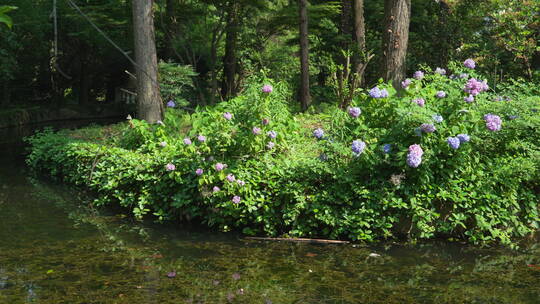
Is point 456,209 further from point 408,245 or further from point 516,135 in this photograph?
point 516,135

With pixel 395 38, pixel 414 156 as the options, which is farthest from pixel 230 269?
pixel 395 38

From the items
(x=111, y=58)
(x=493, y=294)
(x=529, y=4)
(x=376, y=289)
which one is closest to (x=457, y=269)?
(x=493, y=294)

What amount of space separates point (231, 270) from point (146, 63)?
253 inches

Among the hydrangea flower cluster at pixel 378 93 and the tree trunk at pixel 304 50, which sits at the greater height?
the tree trunk at pixel 304 50

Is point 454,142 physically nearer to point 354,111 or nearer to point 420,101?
point 420,101

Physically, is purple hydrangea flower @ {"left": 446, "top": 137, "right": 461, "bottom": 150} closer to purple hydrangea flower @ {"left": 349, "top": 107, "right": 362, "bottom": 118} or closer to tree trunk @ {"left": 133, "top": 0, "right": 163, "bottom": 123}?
purple hydrangea flower @ {"left": 349, "top": 107, "right": 362, "bottom": 118}

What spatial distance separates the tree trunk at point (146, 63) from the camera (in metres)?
10.0

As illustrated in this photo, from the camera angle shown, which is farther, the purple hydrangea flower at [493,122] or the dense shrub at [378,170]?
the dense shrub at [378,170]

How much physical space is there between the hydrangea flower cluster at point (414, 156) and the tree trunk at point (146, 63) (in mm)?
6287

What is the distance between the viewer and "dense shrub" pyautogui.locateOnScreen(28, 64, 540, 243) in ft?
17.8

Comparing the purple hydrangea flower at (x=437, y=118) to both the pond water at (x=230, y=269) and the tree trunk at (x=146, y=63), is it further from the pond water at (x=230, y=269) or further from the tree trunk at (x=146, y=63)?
the tree trunk at (x=146, y=63)

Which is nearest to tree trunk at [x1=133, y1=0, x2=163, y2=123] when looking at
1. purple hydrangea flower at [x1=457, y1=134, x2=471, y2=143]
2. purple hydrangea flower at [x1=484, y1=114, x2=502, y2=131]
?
purple hydrangea flower at [x1=457, y1=134, x2=471, y2=143]

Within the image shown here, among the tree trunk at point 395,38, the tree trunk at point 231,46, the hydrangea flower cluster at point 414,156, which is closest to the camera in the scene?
the hydrangea flower cluster at point 414,156

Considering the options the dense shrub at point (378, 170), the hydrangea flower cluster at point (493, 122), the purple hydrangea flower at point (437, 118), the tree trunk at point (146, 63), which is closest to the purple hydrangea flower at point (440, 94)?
the dense shrub at point (378, 170)
